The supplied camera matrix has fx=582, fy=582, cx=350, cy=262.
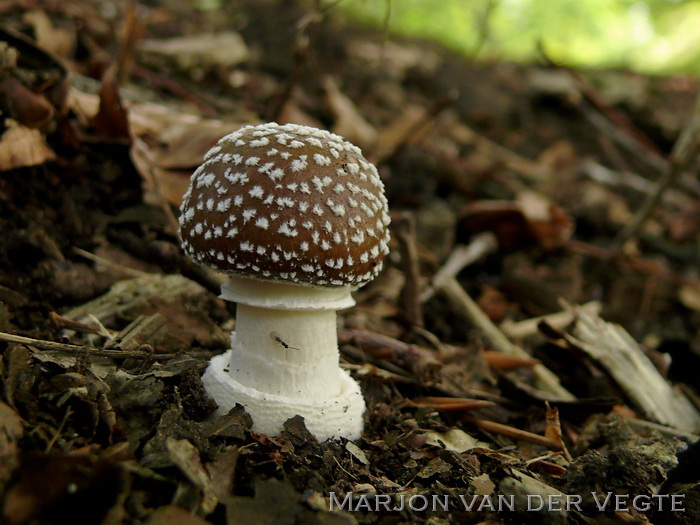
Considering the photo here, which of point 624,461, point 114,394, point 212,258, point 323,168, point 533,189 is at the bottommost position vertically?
point 533,189

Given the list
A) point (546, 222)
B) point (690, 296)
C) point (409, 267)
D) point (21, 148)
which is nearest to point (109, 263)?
point (21, 148)

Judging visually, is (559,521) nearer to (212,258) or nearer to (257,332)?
(257,332)

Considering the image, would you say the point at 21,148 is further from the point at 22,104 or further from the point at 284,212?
the point at 284,212

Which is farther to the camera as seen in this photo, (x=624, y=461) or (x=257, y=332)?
(x=257, y=332)

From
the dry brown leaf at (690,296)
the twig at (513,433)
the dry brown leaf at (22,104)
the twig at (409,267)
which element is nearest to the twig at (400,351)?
the twig at (513,433)

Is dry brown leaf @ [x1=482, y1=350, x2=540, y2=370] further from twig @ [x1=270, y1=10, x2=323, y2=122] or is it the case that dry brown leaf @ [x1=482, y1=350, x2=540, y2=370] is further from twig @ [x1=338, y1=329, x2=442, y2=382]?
twig @ [x1=270, y1=10, x2=323, y2=122]

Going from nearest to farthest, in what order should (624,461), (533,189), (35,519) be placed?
(35,519) → (624,461) → (533,189)

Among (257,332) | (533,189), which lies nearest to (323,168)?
(257,332)
